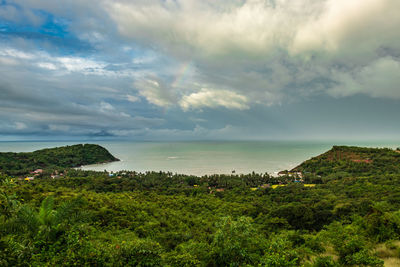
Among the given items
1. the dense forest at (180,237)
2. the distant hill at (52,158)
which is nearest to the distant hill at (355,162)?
the dense forest at (180,237)

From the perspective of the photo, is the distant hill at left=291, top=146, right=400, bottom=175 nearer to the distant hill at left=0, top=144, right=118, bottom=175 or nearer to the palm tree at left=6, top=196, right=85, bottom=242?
the palm tree at left=6, top=196, right=85, bottom=242

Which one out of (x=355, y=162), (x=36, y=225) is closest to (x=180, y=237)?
(x=36, y=225)

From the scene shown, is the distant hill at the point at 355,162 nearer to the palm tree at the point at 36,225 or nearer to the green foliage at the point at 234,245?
the green foliage at the point at 234,245

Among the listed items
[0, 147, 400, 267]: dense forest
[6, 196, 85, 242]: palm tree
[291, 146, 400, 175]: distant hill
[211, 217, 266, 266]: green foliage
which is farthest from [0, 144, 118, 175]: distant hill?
[291, 146, 400, 175]: distant hill

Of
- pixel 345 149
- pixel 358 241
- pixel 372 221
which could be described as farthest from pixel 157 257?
Answer: pixel 345 149

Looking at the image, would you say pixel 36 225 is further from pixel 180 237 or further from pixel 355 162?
pixel 355 162

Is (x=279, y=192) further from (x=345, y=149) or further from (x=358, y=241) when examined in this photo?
(x=345, y=149)
